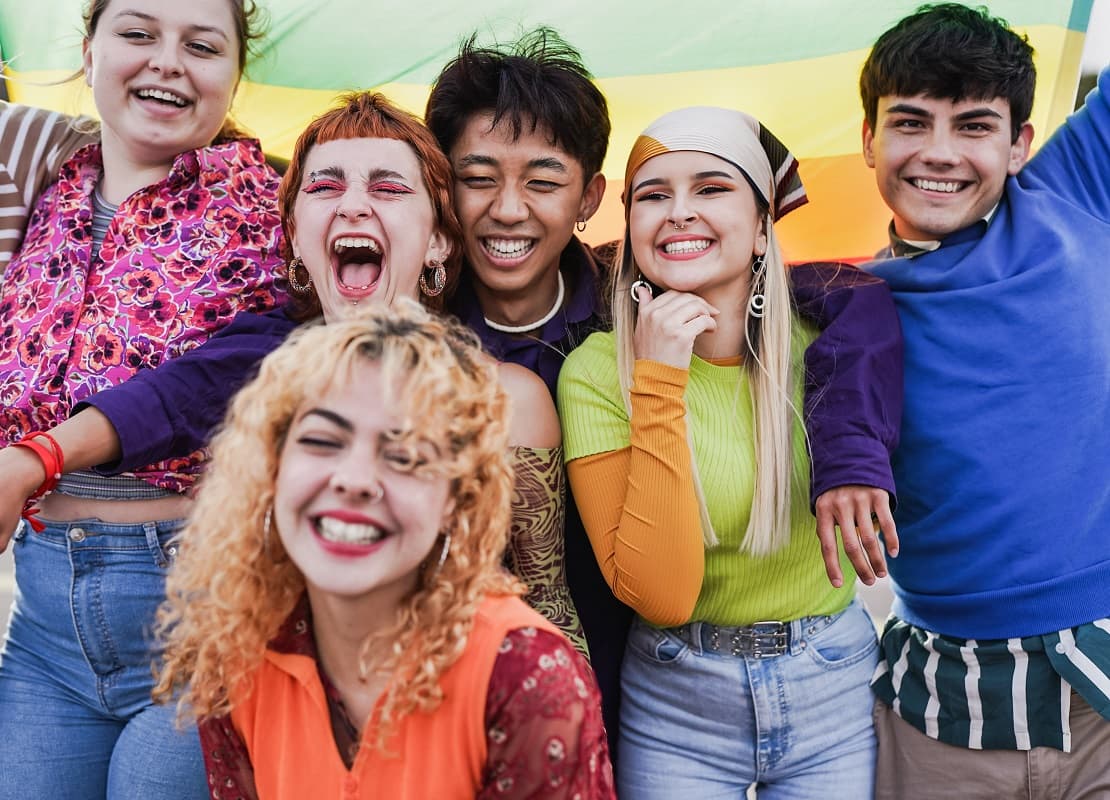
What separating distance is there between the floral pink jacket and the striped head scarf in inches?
37.1

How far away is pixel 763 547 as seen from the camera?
2.54 meters

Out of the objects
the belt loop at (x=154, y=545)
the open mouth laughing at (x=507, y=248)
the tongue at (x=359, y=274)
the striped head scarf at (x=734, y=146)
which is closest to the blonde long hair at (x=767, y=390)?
the striped head scarf at (x=734, y=146)

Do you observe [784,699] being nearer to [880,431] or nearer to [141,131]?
[880,431]

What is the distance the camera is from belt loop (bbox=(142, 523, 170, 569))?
8.44ft

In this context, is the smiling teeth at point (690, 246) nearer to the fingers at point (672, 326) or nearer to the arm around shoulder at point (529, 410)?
the fingers at point (672, 326)

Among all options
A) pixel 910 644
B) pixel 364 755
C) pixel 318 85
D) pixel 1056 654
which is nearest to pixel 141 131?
pixel 318 85

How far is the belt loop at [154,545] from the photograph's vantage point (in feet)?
8.44

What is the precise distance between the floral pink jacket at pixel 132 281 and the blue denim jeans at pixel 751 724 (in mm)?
1166

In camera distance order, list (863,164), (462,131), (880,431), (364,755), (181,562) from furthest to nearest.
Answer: (863,164), (462,131), (880,431), (181,562), (364,755)

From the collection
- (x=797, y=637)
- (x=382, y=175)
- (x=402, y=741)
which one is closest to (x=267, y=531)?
(x=402, y=741)

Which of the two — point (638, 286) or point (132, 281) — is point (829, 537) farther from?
point (132, 281)

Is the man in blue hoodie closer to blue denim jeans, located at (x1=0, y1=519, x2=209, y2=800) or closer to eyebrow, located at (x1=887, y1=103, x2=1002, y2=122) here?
eyebrow, located at (x1=887, y1=103, x2=1002, y2=122)

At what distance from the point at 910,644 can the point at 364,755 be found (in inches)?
53.6

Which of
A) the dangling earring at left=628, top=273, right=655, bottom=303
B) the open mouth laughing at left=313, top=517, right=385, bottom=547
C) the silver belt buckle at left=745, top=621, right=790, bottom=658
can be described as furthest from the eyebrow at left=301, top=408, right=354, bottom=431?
the silver belt buckle at left=745, top=621, right=790, bottom=658
